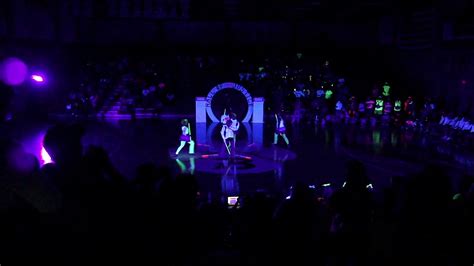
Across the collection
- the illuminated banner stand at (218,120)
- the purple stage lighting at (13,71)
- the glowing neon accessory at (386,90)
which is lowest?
the illuminated banner stand at (218,120)

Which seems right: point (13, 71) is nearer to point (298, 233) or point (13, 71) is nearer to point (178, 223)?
point (178, 223)

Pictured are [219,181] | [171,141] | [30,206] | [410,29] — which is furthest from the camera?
[410,29]

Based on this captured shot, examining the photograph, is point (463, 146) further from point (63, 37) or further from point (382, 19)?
point (63, 37)

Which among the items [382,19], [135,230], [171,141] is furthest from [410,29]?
[135,230]

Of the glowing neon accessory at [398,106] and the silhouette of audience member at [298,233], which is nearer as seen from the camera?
the silhouette of audience member at [298,233]

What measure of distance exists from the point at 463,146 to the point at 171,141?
Answer: 10004mm

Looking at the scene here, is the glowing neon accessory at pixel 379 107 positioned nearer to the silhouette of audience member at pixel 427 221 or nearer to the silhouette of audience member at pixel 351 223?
the silhouette of audience member at pixel 427 221

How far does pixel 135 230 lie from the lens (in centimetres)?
383

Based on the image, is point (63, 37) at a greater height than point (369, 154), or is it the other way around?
point (63, 37)

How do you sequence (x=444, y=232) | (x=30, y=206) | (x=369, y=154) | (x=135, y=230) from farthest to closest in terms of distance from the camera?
(x=369, y=154) < (x=444, y=232) < (x=135, y=230) < (x=30, y=206)

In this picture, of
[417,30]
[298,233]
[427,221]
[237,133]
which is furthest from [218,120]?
[298,233]

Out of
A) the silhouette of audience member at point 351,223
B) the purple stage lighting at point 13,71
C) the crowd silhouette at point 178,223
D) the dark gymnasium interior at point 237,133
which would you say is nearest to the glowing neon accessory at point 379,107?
the dark gymnasium interior at point 237,133

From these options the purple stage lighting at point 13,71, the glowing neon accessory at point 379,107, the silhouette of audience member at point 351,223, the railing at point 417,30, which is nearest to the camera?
the silhouette of audience member at point 351,223

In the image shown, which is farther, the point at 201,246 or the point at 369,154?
the point at 369,154
